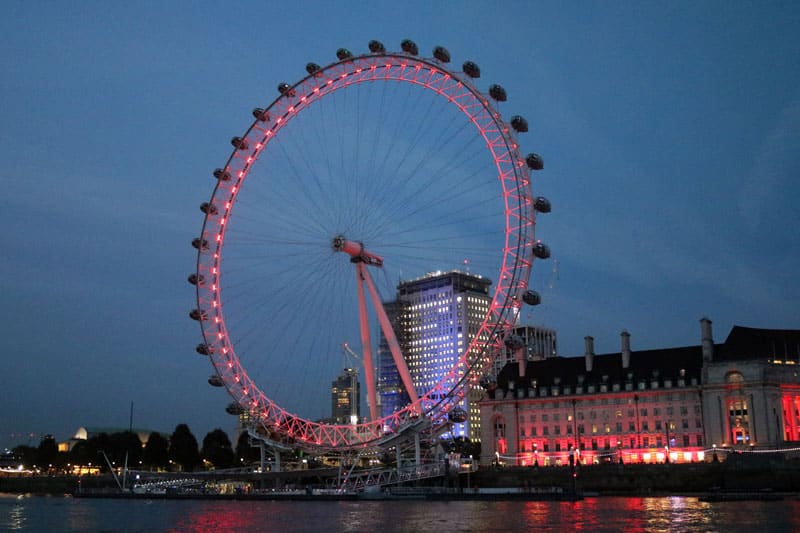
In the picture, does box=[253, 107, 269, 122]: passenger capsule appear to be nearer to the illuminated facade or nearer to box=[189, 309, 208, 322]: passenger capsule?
box=[189, 309, 208, 322]: passenger capsule

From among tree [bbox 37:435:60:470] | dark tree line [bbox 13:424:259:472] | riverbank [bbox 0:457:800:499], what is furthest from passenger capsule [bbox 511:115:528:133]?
tree [bbox 37:435:60:470]

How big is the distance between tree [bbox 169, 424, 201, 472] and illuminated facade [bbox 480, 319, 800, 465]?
5166 cm

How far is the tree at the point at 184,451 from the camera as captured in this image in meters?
145

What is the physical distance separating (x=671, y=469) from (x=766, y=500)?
20095mm

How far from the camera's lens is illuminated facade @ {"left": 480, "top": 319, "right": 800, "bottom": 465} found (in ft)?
330

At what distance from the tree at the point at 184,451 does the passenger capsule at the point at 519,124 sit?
92.6m

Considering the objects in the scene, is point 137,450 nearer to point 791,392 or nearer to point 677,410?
point 677,410

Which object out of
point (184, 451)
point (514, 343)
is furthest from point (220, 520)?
point (184, 451)

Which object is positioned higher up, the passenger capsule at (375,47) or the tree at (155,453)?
the passenger capsule at (375,47)

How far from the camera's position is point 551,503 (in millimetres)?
76562

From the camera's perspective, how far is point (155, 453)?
147 metres

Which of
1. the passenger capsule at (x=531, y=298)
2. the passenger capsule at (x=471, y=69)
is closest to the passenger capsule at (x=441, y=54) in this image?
the passenger capsule at (x=471, y=69)

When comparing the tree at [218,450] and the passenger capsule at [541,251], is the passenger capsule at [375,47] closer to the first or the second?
the passenger capsule at [541,251]

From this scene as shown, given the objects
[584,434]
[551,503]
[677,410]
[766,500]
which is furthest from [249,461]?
[766,500]
